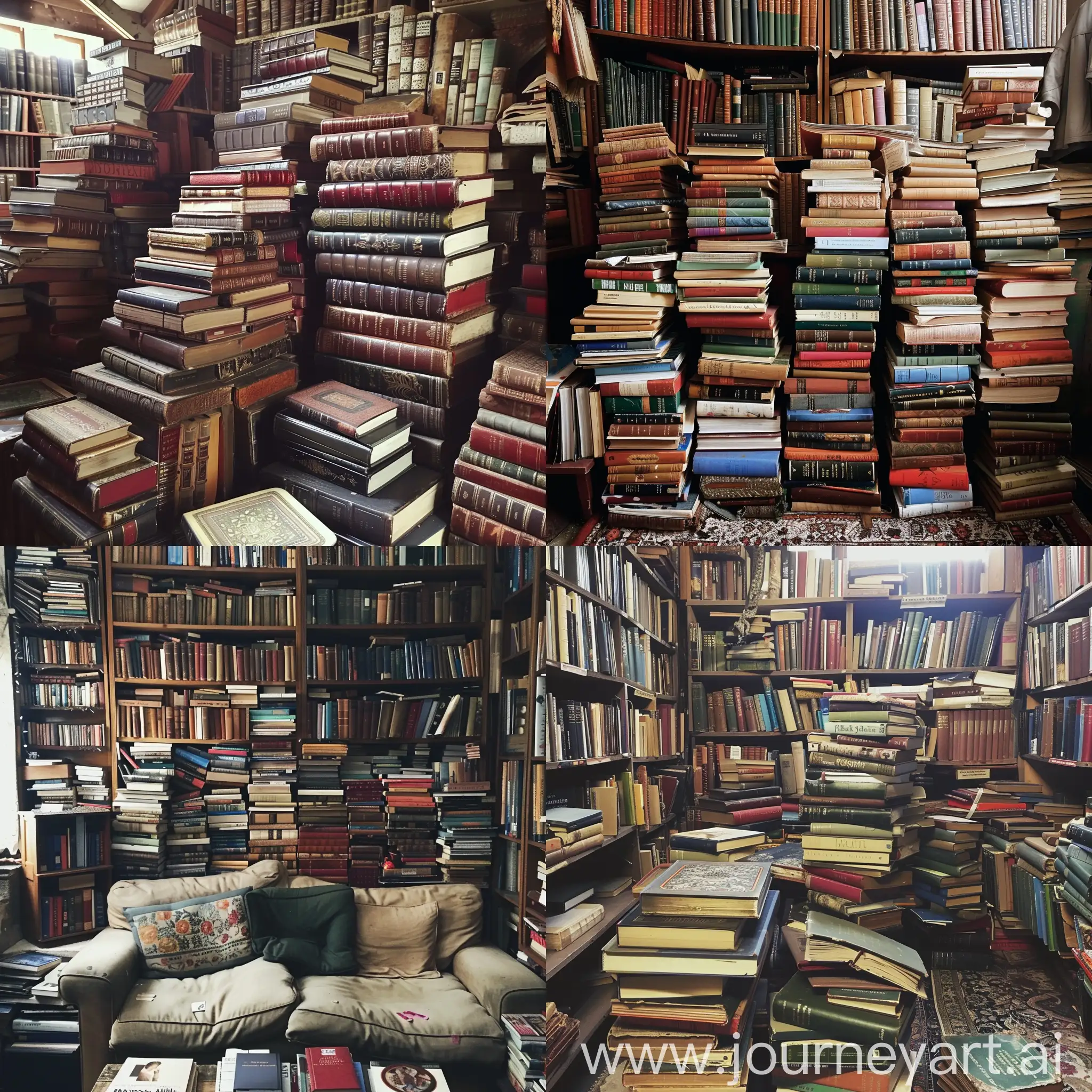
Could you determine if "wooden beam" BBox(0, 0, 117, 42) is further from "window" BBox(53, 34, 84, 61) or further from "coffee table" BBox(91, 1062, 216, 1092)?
"coffee table" BBox(91, 1062, 216, 1092)

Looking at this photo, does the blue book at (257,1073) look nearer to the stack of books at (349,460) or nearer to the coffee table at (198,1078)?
the coffee table at (198,1078)

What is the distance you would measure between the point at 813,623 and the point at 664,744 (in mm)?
391

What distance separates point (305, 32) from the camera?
1855 mm

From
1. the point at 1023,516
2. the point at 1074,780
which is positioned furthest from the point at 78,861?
the point at 1023,516

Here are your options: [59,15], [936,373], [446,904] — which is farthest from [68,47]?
[936,373]

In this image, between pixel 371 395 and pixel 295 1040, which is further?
pixel 295 1040

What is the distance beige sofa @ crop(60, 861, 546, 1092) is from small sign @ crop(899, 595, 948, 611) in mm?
1058

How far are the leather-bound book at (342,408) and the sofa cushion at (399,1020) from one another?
1.12 metres

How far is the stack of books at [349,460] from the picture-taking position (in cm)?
189

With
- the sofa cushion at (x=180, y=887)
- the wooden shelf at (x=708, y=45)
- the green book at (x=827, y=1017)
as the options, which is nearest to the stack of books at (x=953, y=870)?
the green book at (x=827, y=1017)

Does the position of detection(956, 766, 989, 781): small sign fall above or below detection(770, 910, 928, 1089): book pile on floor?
above

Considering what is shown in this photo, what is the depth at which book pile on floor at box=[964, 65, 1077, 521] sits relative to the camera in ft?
Result: 10.0

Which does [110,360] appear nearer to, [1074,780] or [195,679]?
[195,679]

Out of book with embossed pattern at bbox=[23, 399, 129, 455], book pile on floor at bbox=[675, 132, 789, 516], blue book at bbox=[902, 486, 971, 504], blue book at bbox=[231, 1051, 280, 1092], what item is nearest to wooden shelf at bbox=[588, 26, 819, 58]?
book pile on floor at bbox=[675, 132, 789, 516]
